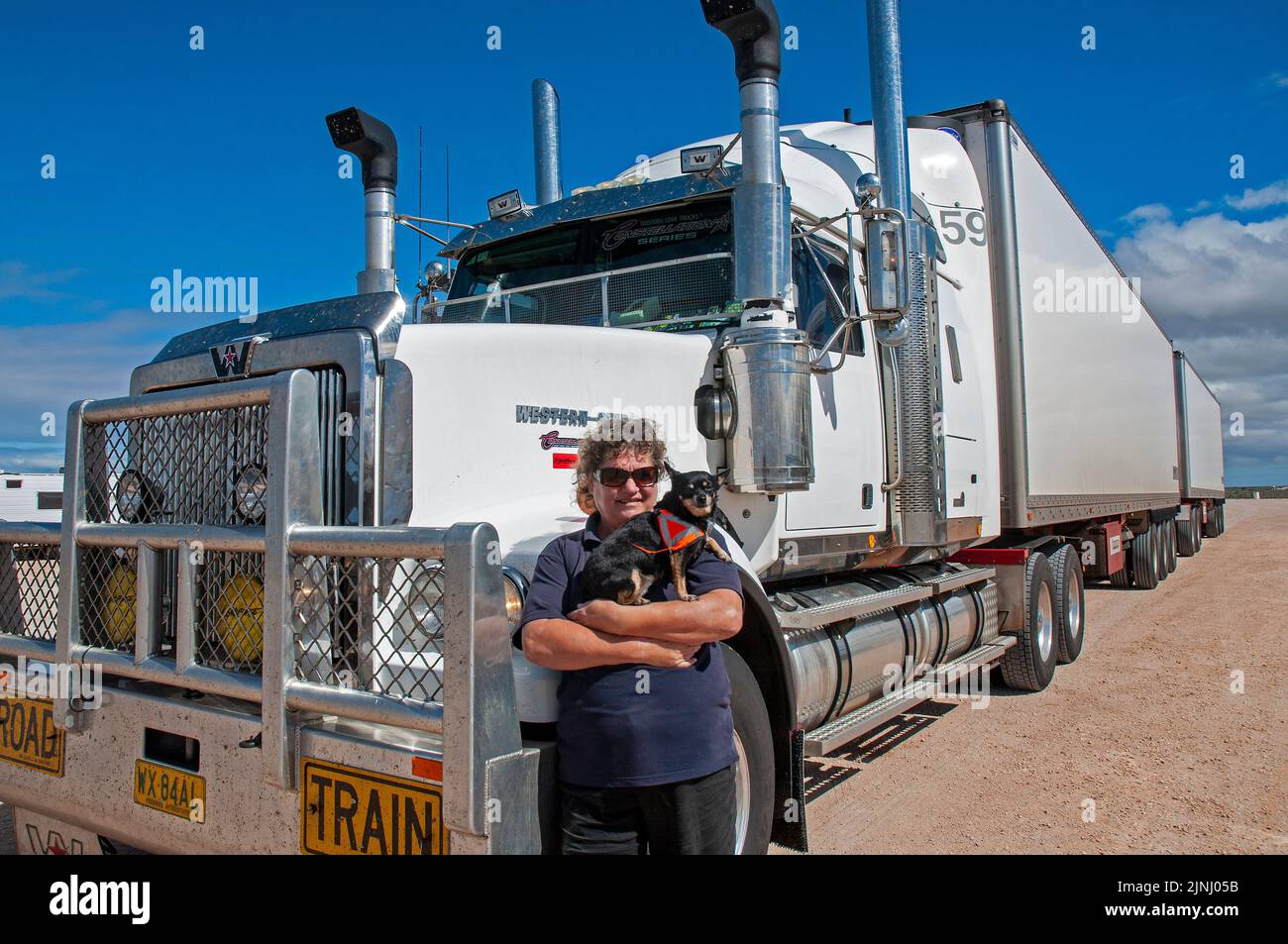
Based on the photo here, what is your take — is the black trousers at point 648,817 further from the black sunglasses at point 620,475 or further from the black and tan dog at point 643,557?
the black sunglasses at point 620,475

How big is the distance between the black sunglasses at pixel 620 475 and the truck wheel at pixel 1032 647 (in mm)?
5595

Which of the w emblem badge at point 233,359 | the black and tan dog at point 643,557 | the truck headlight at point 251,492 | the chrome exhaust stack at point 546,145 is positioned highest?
the chrome exhaust stack at point 546,145

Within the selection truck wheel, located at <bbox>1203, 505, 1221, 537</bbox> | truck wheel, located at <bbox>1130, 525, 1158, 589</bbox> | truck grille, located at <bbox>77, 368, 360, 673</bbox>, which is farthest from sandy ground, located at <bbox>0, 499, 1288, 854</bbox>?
truck wheel, located at <bbox>1203, 505, 1221, 537</bbox>

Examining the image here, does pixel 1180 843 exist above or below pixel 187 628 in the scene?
below

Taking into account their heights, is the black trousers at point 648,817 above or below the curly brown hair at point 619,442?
below

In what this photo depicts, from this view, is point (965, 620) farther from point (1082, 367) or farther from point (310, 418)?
Answer: point (310, 418)

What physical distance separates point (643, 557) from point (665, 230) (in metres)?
2.47

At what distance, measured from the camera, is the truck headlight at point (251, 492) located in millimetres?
2824

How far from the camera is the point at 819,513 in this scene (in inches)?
177

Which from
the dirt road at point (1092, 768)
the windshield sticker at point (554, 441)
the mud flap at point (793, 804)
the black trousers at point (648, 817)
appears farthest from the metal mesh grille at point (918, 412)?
the black trousers at point (648, 817)

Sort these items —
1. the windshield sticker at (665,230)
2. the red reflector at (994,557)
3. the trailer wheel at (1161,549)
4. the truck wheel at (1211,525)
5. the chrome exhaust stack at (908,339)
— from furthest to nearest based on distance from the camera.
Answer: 1. the truck wheel at (1211,525)
2. the trailer wheel at (1161,549)
3. the red reflector at (994,557)
4. the chrome exhaust stack at (908,339)
5. the windshield sticker at (665,230)

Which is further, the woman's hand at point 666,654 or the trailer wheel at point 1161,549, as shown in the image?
the trailer wheel at point 1161,549

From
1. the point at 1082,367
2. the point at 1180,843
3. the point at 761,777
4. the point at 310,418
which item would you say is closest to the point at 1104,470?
the point at 1082,367

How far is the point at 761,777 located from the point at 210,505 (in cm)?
214
